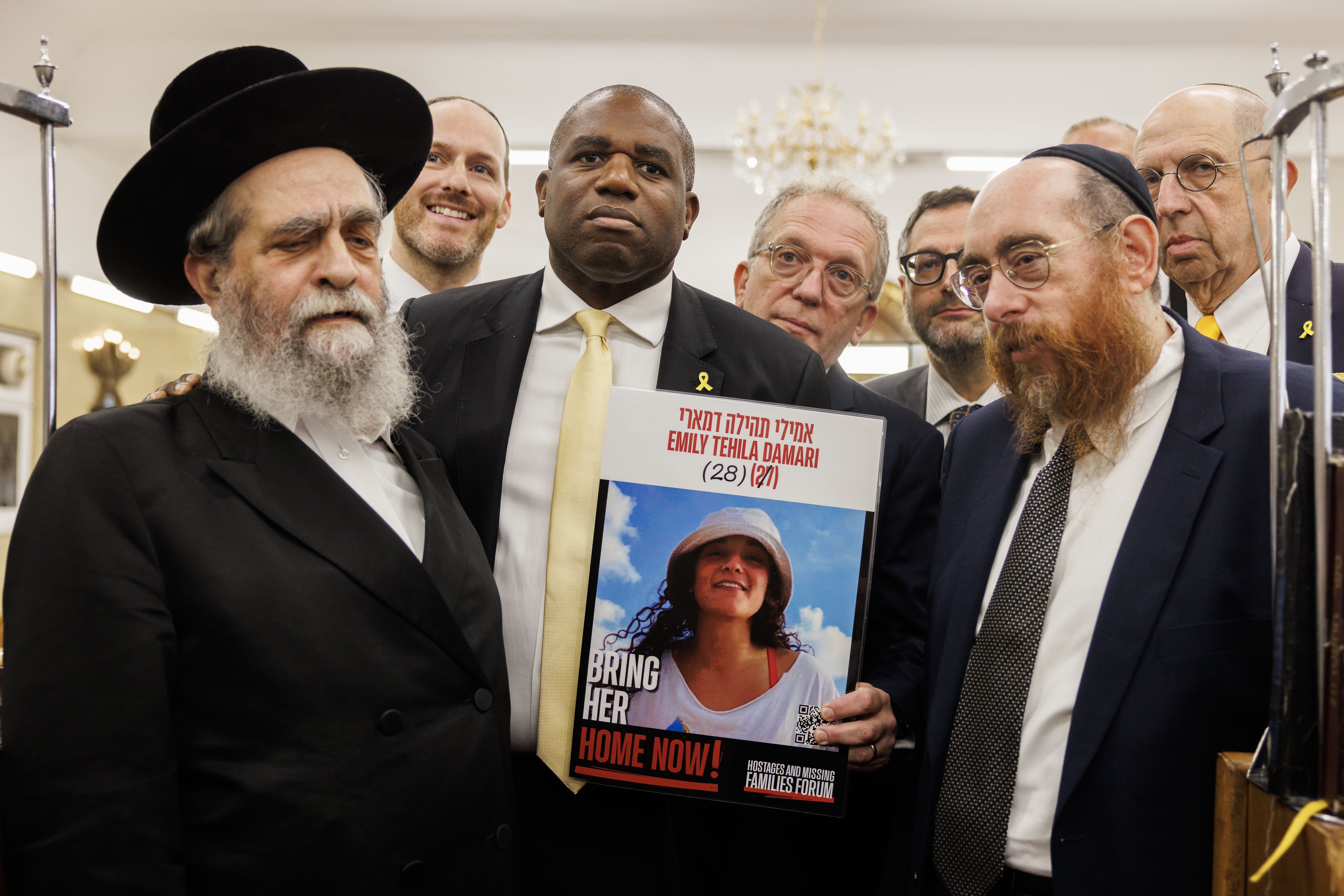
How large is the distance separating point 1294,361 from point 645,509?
5.64 feet

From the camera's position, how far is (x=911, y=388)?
337 centimetres

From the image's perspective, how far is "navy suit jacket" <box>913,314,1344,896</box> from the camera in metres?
1.43

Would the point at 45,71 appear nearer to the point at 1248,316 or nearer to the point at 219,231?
the point at 219,231

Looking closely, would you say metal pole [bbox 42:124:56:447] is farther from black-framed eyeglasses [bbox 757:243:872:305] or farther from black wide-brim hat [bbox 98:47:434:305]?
black-framed eyeglasses [bbox 757:243:872:305]

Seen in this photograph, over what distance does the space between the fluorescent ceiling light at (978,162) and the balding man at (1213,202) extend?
7.19m

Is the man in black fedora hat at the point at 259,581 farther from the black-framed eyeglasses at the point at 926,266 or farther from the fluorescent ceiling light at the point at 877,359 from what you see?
the fluorescent ceiling light at the point at 877,359

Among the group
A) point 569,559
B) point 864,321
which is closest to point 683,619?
point 569,559

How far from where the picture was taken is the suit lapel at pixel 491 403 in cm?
182

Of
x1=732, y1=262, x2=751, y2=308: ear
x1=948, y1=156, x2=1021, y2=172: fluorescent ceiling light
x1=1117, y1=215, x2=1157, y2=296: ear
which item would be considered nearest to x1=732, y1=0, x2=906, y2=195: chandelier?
x1=948, y1=156, x2=1021, y2=172: fluorescent ceiling light

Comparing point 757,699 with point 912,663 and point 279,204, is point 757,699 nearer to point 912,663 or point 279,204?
point 912,663

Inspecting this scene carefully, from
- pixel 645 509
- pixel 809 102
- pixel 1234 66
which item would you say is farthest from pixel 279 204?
pixel 1234 66

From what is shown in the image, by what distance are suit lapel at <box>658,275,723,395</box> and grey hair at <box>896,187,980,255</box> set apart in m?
1.41

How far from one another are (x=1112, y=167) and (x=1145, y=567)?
31.3 inches

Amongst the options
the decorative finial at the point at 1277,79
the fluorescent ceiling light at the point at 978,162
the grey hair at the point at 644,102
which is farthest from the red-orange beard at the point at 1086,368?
the fluorescent ceiling light at the point at 978,162
